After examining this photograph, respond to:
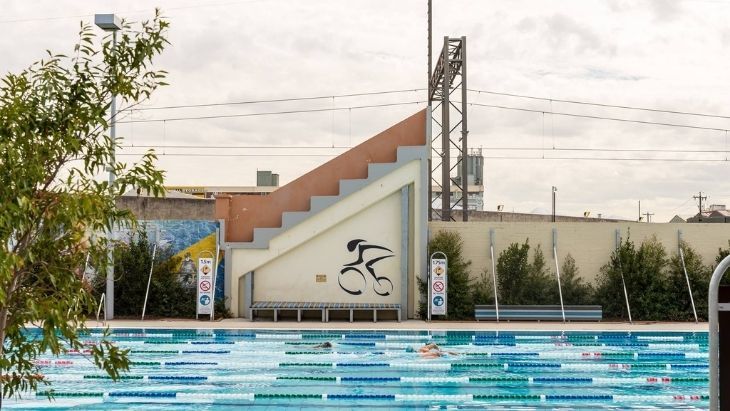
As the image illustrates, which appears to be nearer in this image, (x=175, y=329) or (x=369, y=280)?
(x=175, y=329)

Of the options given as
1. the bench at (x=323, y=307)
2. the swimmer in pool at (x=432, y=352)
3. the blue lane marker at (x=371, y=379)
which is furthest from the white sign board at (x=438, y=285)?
the blue lane marker at (x=371, y=379)

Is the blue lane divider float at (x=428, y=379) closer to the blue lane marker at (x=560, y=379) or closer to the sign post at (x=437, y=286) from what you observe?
the blue lane marker at (x=560, y=379)

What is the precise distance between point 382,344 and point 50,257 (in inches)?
420

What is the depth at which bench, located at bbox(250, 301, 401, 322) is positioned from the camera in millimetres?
17625

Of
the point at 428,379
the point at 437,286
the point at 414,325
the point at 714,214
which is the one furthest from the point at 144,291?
the point at 714,214

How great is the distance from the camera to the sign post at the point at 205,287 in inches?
701

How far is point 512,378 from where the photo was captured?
11.6 m

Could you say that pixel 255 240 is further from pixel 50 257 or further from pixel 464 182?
pixel 50 257

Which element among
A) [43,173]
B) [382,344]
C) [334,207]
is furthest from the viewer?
[334,207]

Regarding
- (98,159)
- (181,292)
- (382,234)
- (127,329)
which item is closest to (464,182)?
(382,234)

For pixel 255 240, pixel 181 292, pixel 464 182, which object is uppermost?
pixel 464 182

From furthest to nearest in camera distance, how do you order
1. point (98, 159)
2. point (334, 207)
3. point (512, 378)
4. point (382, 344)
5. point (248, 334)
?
point (334, 207) → point (248, 334) → point (382, 344) → point (512, 378) → point (98, 159)

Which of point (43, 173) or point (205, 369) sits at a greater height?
point (43, 173)

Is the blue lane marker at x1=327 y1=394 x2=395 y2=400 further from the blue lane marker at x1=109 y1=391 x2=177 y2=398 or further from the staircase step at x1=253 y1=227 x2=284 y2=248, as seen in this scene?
the staircase step at x1=253 y1=227 x2=284 y2=248
